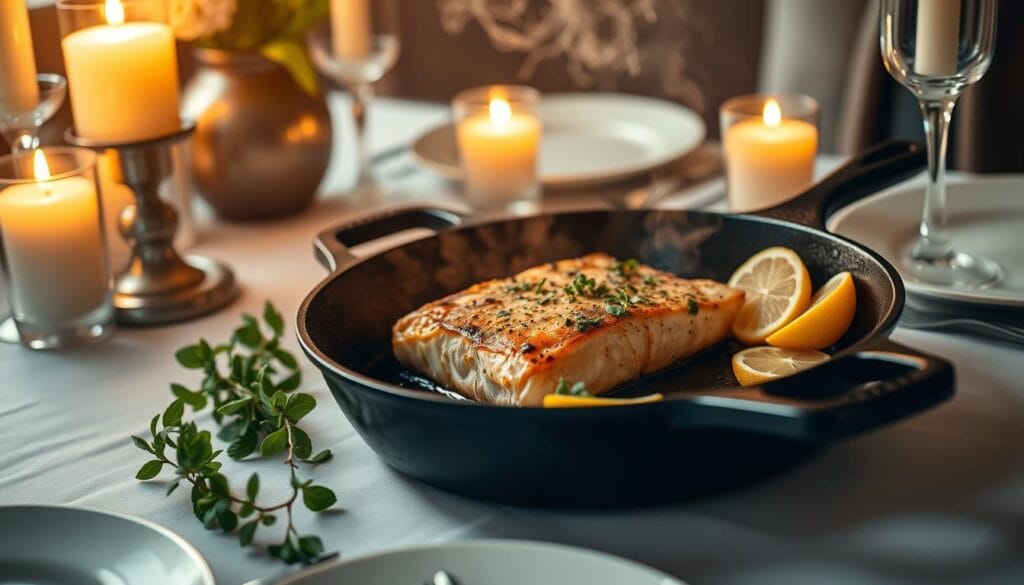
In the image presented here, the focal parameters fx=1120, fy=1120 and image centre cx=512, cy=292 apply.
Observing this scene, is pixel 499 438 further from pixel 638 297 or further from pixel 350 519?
pixel 638 297

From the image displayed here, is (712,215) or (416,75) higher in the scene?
(712,215)

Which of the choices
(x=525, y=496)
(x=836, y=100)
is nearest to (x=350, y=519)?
(x=525, y=496)

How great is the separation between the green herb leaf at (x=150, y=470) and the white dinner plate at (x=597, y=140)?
3.14ft

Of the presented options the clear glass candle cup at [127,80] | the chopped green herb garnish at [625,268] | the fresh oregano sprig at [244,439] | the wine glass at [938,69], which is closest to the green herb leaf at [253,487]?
the fresh oregano sprig at [244,439]

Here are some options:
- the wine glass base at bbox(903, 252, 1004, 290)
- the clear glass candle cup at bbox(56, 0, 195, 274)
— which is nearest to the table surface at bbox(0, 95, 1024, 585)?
the wine glass base at bbox(903, 252, 1004, 290)

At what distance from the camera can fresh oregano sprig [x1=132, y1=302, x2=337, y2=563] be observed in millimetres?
943

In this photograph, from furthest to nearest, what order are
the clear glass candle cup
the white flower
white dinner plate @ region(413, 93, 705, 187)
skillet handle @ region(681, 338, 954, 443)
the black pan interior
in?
white dinner plate @ region(413, 93, 705, 187), the white flower, the clear glass candle cup, the black pan interior, skillet handle @ region(681, 338, 954, 443)

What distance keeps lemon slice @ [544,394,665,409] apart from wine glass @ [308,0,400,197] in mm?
1161

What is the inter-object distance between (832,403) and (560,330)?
0.38 meters

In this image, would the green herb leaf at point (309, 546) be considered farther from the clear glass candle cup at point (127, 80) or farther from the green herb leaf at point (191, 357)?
the clear glass candle cup at point (127, 80)

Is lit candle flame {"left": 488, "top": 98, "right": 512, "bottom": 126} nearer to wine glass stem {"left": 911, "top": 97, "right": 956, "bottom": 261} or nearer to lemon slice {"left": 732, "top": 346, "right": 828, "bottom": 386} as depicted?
wine glass stem {"left": 911, "top": 97, "right": 956, "bottom": 261}

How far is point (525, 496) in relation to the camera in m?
0.93

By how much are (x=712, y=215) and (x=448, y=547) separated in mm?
622

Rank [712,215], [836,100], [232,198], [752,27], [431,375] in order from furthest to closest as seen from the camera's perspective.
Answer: [752,27]
[836,100]
[232,198]
[712,215]
[431,375]
